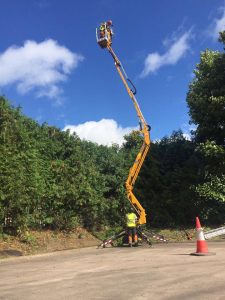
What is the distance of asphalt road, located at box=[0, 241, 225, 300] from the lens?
7.86 m

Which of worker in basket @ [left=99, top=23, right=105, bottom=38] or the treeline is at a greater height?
worker in basket @ [left=99, top=23, right=105, bottom=38]

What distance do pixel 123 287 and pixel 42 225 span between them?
13.2 meters

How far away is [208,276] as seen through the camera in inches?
362

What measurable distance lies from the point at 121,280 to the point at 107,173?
17.6 meters

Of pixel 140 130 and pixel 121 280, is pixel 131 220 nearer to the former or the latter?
pixel 140 130

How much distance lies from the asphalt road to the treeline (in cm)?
660

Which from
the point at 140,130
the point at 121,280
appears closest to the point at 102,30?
the point at 140,130

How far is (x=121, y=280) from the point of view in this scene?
9.44 metres

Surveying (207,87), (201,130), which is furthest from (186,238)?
(207,87)

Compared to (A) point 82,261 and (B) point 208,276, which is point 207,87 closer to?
(A) point 82,261

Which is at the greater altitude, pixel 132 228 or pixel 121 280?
pixel 132 228

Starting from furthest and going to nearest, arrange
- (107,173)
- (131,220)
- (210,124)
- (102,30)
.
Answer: (107,173)
(210,124)
(102,30)
(131,220)

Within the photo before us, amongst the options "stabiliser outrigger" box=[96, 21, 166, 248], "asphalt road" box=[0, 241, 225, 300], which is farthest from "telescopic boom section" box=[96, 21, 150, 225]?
"asphalt road" box=[0, 241, 225, 300]

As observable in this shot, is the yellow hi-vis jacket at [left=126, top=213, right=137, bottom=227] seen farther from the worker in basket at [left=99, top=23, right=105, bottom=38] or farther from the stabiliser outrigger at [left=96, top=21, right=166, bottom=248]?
the worker in basket at [left=99, top=23, right=105, bottom=38]
